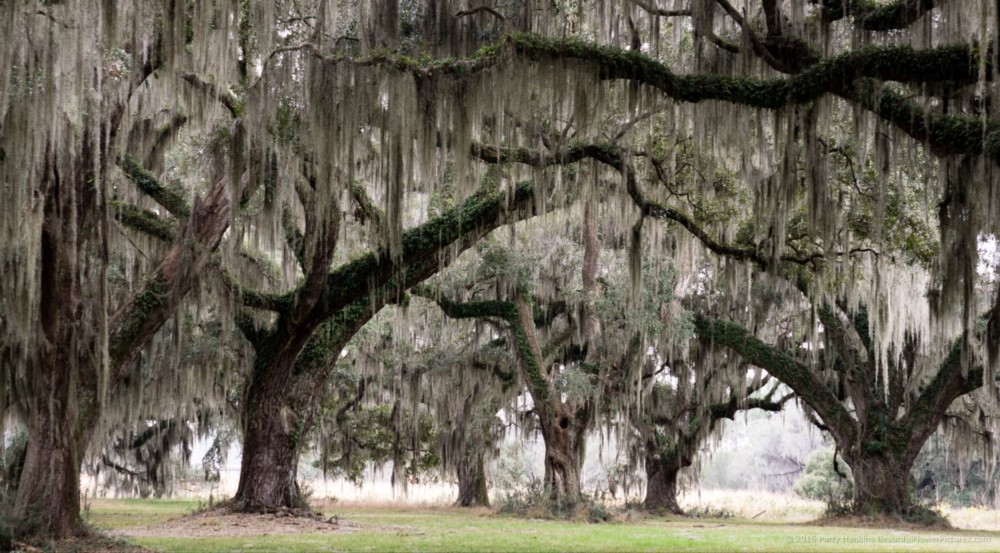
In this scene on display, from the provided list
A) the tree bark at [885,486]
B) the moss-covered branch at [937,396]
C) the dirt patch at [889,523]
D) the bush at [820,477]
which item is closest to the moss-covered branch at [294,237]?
the dirt patch at [889,523]

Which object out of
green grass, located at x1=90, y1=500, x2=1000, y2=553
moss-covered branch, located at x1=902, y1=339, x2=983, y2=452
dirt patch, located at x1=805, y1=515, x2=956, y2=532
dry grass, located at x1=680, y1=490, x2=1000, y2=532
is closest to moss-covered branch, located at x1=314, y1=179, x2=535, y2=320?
green grass, located at x1=90, y1=500, x2=1000, y2=553

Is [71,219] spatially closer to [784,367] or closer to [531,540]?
[531,540]

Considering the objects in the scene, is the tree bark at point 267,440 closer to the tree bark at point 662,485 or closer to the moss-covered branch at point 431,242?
the moss-covered branch at point 431,242

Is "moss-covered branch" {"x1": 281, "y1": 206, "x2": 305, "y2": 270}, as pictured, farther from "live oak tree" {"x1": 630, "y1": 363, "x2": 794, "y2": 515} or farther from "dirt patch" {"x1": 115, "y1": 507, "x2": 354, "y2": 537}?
"live oak tree" {"x1": 630, "y1": 363, "x2": 794, "y2": 515}

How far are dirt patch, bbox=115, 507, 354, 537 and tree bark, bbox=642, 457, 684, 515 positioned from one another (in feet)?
32.4

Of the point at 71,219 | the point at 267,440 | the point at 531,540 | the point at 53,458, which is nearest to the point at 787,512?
the point at 531,540

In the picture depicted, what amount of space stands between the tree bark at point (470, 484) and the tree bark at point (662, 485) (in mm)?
4076

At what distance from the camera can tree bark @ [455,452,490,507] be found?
22.9 metres

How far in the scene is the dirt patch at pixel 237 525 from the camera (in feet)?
35.8

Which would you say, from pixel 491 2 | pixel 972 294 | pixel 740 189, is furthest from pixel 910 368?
pixel 491 2

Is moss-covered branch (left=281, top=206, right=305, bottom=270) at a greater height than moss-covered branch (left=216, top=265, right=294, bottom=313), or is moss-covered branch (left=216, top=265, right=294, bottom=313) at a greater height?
moss-covered branch (left=281, top=206, right=305, bottom=270)

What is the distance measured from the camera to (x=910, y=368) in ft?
57.8

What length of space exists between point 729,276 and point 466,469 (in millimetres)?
11163

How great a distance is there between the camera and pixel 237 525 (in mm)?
11633
